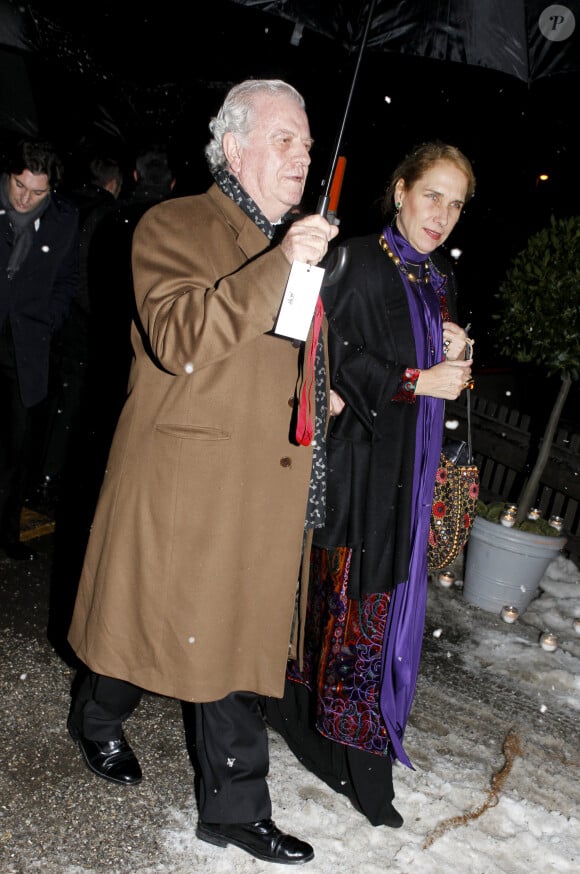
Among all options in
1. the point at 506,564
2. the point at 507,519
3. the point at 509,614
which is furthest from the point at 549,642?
the point at 507,519

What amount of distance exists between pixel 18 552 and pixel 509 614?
9.18ft

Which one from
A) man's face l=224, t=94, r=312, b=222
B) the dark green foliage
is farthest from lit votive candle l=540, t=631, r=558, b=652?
man's face l=224, t=94, r=312, b=222

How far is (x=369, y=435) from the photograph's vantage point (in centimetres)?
280

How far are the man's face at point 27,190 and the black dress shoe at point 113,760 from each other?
8.91 ft

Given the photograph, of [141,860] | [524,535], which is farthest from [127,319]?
[141,860]

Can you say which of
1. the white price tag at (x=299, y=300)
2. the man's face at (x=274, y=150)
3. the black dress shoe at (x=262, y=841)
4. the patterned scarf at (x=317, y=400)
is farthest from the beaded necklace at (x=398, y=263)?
the black dress shoe at (x=262, y=841)

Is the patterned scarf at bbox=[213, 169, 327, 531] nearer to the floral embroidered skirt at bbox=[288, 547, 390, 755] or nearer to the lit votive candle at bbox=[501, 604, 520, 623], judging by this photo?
the floral embroidered skirt at bbox=[288, 547, 390, 755]

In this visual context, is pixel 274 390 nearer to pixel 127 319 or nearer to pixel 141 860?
pixel 141 860

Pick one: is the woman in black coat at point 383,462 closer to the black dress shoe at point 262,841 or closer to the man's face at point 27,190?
the black dress shoe at point 262,841

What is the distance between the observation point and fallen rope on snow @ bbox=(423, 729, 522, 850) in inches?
116

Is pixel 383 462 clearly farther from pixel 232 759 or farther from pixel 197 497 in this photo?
pixel 232 759

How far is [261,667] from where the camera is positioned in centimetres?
260

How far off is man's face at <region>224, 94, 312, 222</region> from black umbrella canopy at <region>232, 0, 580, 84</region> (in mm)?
1172

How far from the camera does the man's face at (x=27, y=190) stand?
426 cm
